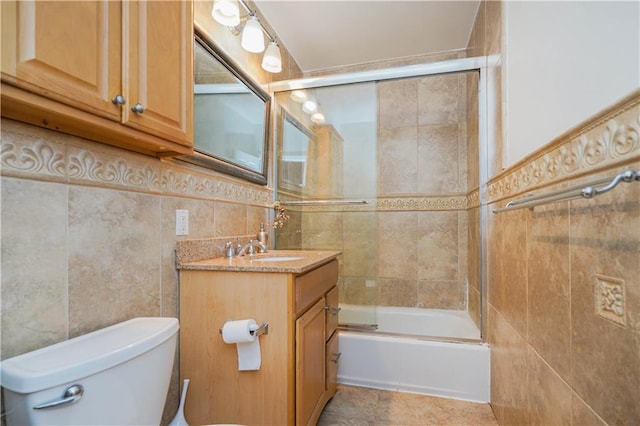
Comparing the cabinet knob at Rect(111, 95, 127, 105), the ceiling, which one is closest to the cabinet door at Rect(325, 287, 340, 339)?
the cabinet knob at Rect(111, 95, 127, 105)

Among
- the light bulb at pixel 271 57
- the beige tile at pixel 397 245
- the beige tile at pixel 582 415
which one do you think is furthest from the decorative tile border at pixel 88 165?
the beige tile at pixel 397 245

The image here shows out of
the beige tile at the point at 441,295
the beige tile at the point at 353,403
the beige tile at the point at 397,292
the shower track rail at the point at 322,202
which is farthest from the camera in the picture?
the beige tile at the point at 397,292

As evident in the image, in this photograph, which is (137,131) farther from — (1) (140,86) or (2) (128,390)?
(2) (128,390)

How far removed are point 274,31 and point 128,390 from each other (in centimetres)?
251

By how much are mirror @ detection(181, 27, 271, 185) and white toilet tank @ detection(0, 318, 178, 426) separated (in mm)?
820

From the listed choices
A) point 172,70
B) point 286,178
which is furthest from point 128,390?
point 286,178

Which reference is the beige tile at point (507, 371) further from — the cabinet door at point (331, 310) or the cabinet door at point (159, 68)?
the cabinet door at point (159, 68)

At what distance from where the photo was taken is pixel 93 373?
697 millimetres

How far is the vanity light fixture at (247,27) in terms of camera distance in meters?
1.52

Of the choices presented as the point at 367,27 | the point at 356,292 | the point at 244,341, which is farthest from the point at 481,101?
the point at 244,341

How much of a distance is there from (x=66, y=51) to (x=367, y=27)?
223 centimetres

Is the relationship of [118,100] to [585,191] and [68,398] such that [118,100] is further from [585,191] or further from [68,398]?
[585,191]

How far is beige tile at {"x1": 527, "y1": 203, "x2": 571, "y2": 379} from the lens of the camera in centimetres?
93

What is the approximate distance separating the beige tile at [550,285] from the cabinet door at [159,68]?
1335mm
